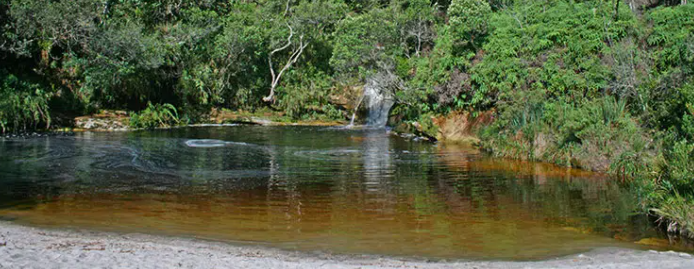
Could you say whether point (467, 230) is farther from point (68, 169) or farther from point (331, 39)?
point (331, 39)

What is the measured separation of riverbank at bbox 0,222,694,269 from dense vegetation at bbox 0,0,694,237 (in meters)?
2.06

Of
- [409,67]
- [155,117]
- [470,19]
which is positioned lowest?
[155,117]

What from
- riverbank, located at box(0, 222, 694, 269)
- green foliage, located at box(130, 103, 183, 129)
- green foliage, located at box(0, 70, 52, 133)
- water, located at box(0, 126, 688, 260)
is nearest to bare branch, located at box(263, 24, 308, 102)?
green foliage, located at box(130, 103, 183, 129)

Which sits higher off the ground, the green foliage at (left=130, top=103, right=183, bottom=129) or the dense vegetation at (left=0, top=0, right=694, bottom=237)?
the dense vegetation at (left=0, top=0, right=694, bottom=237)

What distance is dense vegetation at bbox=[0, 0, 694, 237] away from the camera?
15656 mm

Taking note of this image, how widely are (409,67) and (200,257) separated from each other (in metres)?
20.2

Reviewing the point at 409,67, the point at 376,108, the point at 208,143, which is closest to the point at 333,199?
the point at 208,143

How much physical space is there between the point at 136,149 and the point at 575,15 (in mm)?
16009

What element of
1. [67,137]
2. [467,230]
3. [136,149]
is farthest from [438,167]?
[67,137]

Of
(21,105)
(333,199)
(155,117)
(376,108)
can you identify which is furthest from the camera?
(376,108)

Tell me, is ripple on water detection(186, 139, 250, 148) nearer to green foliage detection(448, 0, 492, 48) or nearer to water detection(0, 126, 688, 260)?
water detection(0, 126, 688, 260)

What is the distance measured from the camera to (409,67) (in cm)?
2627

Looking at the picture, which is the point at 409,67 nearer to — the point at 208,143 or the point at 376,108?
the point at 376,108

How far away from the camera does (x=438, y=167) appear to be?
53.5 feet
